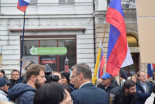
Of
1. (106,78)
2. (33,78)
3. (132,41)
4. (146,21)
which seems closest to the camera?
(33,78)

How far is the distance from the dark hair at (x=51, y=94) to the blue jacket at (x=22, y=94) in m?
1.36

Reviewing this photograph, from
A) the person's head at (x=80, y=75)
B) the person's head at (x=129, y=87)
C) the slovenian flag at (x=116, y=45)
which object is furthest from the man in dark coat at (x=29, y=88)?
the slovenian flag at (x=116, y=45)

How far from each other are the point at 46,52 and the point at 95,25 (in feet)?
11.1

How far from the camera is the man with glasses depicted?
141 inches

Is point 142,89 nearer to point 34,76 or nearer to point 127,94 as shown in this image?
point 127,94

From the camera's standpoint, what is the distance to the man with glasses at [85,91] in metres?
3.59

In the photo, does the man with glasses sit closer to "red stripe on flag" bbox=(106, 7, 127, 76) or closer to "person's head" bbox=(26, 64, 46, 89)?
"person's head" bbox=(26, 64, 46, 89)

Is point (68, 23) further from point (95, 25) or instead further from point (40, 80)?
point (40, 80)

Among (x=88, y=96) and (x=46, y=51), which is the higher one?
(x=46, y=51)

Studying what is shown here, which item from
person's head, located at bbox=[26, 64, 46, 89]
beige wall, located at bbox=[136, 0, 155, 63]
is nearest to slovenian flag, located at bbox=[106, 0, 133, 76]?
beige wall, located at bbox=[136, 0, 155, 63]

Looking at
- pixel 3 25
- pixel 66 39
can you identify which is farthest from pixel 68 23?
pixel 3 25

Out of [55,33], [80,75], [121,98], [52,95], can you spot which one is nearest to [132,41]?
[55,33]

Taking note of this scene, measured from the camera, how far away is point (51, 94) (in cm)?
204

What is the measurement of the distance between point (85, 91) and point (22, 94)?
83 centimetres
